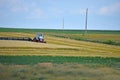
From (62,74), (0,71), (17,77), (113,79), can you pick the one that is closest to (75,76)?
(62,74)

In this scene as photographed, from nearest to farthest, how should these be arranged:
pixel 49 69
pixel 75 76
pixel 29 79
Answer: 1. pixel 29 79
2. pixel 75 76
3. pixel 49 69

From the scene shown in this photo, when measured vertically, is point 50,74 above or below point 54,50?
above

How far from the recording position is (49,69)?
23.0 metres

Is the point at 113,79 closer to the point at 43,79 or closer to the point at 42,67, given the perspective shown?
the point at 43,79

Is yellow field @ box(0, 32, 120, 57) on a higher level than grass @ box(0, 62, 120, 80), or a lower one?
lower

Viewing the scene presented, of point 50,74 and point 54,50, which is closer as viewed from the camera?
point 50,74

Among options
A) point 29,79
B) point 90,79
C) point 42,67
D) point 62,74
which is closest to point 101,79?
point 90,79

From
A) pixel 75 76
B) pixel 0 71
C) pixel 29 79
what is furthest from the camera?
pixel 0 71

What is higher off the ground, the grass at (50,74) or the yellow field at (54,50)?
the grass at (50,74)

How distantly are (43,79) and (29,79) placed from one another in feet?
2.79

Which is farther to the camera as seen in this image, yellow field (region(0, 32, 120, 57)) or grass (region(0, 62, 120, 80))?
yellow field (region(0, 32, 120, 57))

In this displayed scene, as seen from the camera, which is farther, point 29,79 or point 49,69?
point 49,69

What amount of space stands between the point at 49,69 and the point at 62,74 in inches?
92.9

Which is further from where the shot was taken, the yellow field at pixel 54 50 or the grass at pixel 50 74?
the yellow field at pixel 54 50
